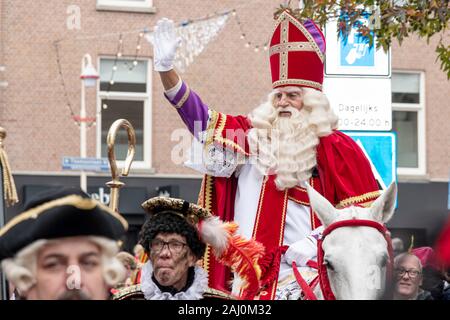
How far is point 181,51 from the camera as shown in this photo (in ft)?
64.2

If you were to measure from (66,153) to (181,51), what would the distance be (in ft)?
8.32

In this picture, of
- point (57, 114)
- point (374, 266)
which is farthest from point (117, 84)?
point (374, 266)

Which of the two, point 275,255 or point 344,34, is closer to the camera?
point 275,255

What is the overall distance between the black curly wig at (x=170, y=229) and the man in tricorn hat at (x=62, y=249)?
4.74 ft

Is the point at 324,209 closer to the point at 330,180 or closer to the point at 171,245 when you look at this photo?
the point at 171,245

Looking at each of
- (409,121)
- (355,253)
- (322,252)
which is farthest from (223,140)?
(409,121)

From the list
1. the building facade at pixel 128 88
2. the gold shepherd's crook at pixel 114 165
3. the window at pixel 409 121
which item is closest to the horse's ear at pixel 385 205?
the gold shepherd's crook at pixel 114 165

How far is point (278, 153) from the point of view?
6203mm

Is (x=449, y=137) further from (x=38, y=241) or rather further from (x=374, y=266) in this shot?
(x=38, y=241)

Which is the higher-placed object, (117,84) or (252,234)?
(117,84)

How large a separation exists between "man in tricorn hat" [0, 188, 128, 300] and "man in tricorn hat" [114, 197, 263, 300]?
1287mm

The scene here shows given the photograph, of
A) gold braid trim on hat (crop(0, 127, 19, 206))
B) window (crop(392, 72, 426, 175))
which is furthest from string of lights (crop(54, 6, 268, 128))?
gold braid trim on hat (crop(0, 127, 19, 206))

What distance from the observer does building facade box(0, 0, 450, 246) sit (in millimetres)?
19578

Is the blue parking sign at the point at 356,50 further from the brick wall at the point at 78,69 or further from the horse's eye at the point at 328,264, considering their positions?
the brick wall at the point at 78,69
